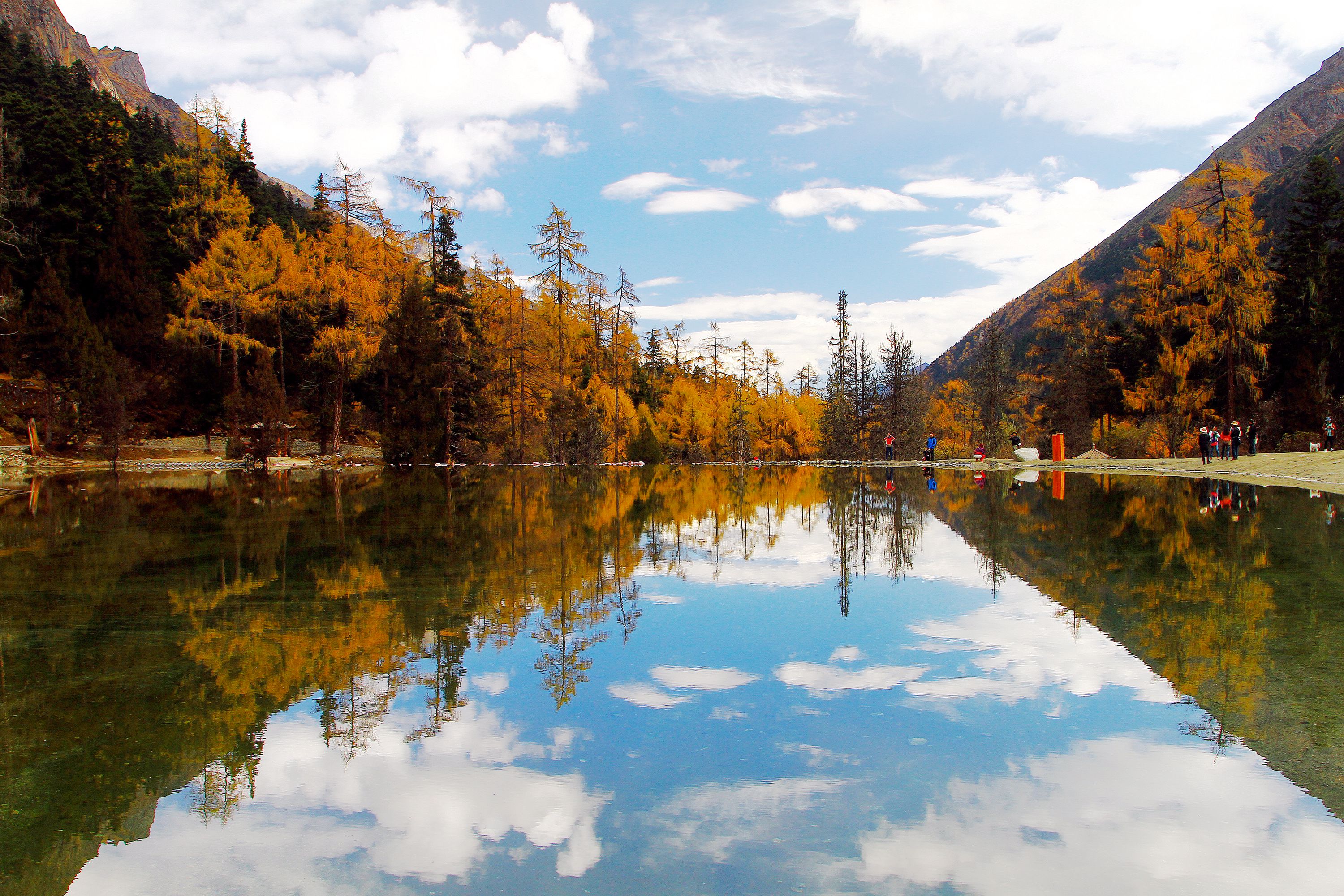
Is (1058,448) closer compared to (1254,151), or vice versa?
(1058,448)

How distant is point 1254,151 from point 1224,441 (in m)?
185

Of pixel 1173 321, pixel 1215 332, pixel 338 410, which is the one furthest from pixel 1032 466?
pixel 338 410

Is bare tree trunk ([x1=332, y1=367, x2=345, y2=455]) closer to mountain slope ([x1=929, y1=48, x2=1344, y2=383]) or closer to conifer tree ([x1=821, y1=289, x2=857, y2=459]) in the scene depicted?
conifer tree ([x1=821, y1=289, x2=857, y2=459])

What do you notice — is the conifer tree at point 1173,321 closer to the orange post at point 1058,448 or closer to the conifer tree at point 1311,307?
the conifer tree at point 1311,307

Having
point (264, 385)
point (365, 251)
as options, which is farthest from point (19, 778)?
point (365, 251)

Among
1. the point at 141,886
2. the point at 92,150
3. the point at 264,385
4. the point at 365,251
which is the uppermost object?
the point at 92,150

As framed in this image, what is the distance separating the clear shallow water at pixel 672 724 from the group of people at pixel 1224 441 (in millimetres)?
21002

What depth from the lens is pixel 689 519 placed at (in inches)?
561

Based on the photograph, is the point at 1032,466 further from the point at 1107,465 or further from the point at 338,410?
the point at 338,410

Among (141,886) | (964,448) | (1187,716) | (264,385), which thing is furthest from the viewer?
(964,448)

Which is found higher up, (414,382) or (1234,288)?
(1234,288)

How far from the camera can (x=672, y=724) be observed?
4.13m

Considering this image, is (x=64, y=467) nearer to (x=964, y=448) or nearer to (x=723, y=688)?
(x=723, y=688)

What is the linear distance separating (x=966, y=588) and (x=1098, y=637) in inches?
75.4
